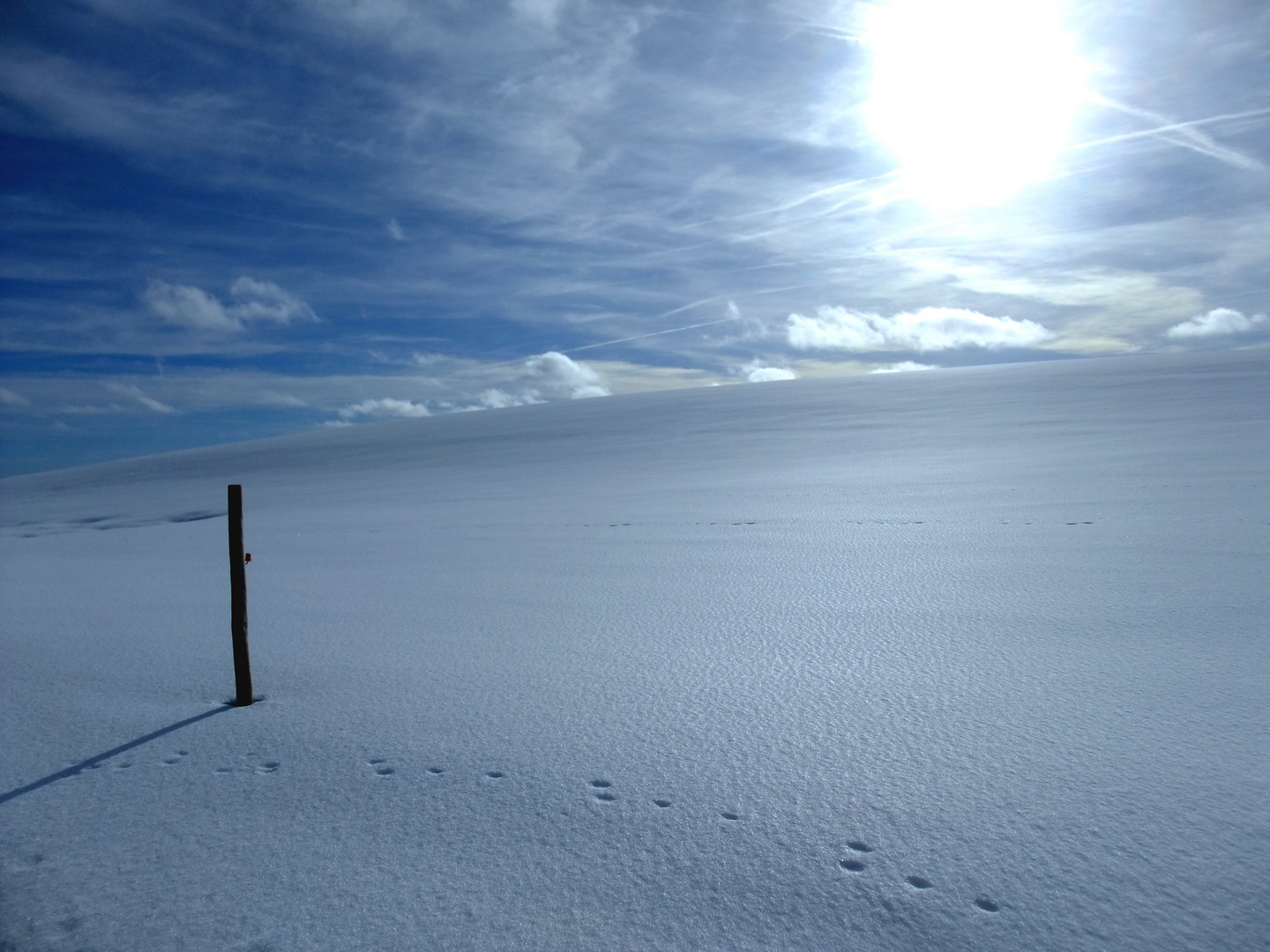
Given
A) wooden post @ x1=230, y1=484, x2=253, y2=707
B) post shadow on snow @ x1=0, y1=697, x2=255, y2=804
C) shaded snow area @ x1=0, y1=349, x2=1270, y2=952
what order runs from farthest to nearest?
1. wooden post @ x1=230, y1=484, x2=253, y2=707
2. post shadow on snow @ x1=0, y1=697, x2=255, y2=804
3. shaded snow area @ x1=0, y1=349, x2=1270, y2=952

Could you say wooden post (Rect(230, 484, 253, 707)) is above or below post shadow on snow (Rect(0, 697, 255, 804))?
above

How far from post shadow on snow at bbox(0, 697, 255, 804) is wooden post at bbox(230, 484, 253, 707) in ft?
0.32

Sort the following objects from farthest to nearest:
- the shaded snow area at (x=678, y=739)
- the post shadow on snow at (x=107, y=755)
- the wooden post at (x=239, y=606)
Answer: the wooden post at (x=239, y=606), the post shadow on snow at (x=107, y=755), the shaded snow area at (x=678, y=739)

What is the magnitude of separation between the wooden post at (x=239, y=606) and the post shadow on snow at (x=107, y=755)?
3.9 inches

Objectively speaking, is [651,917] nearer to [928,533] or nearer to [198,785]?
[198,785]

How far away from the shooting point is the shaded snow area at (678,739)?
6.51ft

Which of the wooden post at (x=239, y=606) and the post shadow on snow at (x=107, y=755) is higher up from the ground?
the wooden post at (x=239, y=606)

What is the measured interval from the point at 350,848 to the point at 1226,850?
2.55 m

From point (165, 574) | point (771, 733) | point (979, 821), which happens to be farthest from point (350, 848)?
point (165, 574)

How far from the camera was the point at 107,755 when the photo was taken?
306cm

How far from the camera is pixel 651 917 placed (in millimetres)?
1952

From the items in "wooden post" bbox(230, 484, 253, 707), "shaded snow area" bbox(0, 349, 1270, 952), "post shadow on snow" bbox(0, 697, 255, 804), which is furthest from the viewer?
"wooden post" bbox(230, 484, 253, 707)

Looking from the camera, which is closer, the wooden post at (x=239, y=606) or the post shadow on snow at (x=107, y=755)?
the post shadow on snow at (x=107, y=755)

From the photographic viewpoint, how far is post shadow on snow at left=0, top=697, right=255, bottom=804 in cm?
277
